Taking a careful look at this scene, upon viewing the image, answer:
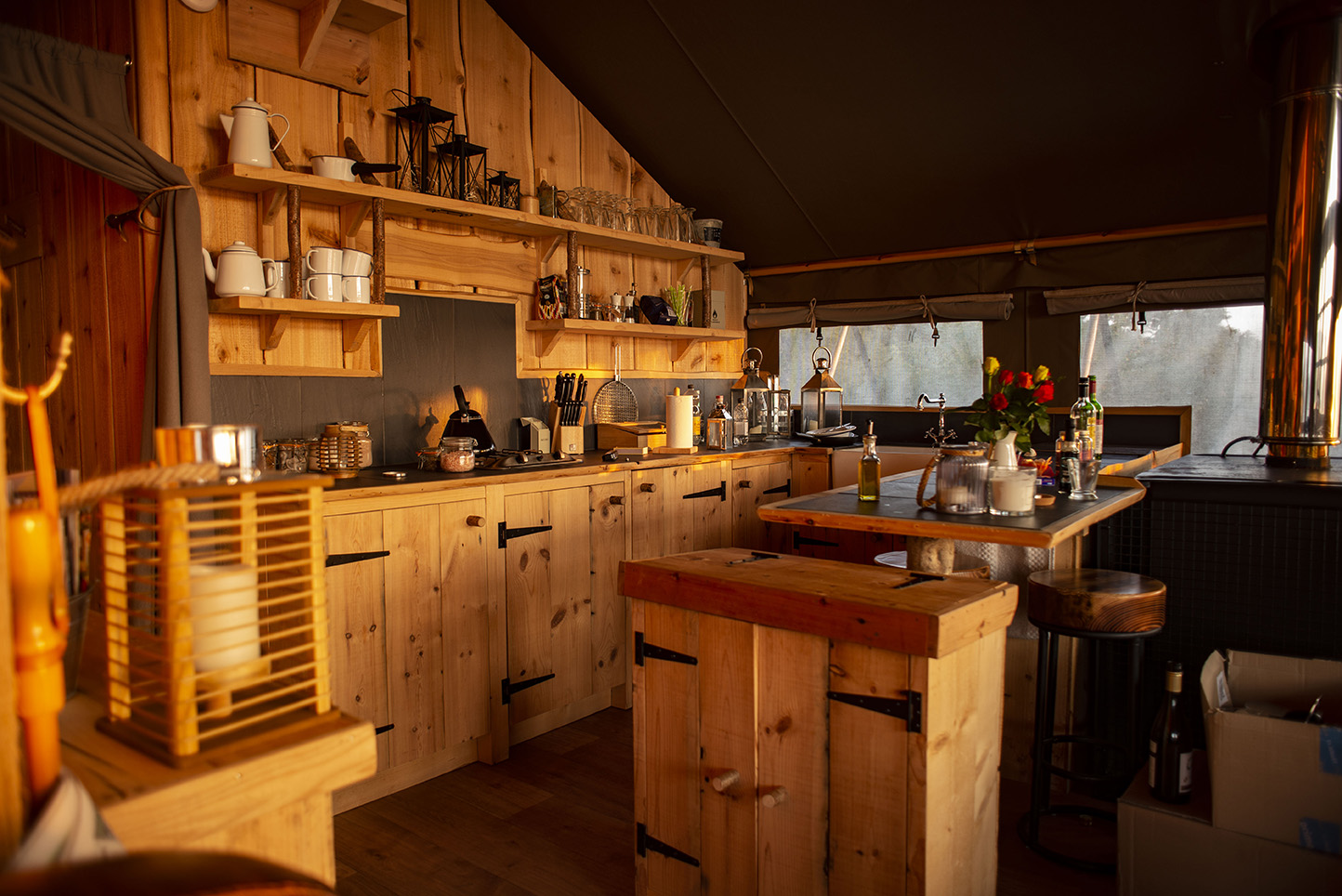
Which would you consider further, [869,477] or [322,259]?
[322,259]

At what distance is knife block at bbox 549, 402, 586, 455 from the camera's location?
3.93 m

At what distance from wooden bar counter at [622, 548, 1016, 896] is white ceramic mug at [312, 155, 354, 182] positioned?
6.41ft

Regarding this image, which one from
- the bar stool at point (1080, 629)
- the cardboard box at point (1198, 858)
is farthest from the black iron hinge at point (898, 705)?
the cardboard box at point (1198, 858)

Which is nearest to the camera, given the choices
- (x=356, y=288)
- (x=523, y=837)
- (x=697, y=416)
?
(x=523, y=837)

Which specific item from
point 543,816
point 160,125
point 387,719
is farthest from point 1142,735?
point 160,125

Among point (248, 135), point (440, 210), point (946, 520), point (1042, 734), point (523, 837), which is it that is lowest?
point (523, 837)

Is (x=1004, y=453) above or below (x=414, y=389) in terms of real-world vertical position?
below

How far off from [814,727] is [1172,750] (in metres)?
1.11

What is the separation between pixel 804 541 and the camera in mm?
4375

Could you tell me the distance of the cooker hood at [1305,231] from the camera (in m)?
3.07

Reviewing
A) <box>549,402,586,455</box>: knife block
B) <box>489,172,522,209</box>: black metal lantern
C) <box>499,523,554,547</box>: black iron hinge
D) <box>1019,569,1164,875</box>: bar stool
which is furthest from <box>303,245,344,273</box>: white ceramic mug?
A: <box>1019,569,1164,875</box>: bar stool

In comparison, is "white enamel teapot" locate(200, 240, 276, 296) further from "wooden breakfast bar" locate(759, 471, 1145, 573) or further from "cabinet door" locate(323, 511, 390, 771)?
"wooden breakfast bar" locate(759, 471, 1145, 573)

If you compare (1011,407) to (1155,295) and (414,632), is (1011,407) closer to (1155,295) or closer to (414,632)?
(1155,295)

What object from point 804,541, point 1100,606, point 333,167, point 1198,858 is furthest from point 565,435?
point 1198,858
